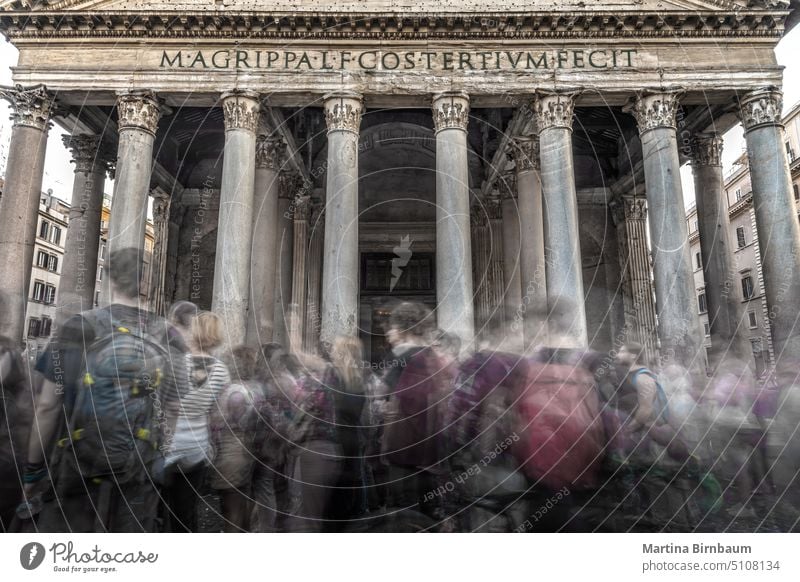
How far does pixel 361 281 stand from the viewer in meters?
20.0

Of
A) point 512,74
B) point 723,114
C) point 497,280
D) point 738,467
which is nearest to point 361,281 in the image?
point 497,280

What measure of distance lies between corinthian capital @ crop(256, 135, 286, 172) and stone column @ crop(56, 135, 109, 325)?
16.4ft

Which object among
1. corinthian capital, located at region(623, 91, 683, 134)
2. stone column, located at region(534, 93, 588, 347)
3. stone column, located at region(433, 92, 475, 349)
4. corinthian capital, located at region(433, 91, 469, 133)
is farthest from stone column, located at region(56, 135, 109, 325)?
corinthian capital, located at region(623, 91, 683, 134)

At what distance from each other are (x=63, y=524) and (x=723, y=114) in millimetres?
16722

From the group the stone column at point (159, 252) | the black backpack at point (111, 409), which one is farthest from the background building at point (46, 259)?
the black backpack at point (111, 409)

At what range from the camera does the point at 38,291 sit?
30.1 m

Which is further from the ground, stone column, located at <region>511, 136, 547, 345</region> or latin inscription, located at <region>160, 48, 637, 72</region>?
latin inscription, located at <region>160, 48, 637, 72</region>

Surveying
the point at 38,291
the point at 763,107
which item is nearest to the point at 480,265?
the point at 763,107

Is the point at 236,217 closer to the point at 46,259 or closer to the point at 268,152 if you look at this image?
the point at 268,152

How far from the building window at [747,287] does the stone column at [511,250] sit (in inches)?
690

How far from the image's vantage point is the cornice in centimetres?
1289

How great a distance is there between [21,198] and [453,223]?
1027 cm

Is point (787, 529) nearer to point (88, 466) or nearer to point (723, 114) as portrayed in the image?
point (88, 466)

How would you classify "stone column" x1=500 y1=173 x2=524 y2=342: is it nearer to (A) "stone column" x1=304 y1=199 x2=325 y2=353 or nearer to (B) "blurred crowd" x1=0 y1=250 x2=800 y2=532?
(A) "stone column" x1=304 y1=199 x2=325 y2=353
